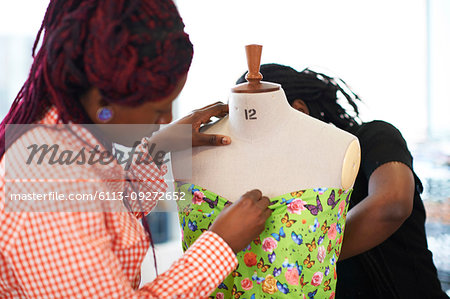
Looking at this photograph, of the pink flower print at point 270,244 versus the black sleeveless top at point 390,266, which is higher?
the pink flower print at point 270,244

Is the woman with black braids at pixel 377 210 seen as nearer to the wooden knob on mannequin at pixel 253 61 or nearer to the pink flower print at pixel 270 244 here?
the pink flower print at pixel 270 244

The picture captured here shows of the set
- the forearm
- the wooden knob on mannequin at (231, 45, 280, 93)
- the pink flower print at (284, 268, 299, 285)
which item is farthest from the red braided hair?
the forearm

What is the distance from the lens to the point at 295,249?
1080 millimetres

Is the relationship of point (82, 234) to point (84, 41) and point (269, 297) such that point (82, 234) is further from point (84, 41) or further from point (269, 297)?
point (269, 297)

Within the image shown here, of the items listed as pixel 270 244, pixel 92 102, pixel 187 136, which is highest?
pixel 92 102

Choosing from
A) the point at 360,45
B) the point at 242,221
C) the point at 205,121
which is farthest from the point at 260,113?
the point at 360,45

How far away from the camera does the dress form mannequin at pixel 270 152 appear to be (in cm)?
112

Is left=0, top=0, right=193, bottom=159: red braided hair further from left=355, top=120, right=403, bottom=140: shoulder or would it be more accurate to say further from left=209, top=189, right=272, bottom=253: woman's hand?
left=355, top=120, right=403, bottom=140: shoulder

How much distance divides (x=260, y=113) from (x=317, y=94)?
1.86ft

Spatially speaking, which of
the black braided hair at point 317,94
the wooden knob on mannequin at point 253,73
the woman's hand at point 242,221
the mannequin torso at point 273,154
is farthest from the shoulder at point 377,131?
the woman's hand at point 242,221

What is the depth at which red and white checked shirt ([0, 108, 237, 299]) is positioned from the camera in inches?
33.3

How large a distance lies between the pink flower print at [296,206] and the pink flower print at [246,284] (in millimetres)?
192

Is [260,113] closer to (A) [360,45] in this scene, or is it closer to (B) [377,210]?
(B) [377,210]

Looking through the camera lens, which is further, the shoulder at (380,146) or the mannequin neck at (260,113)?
the shoulder at (380,146)
